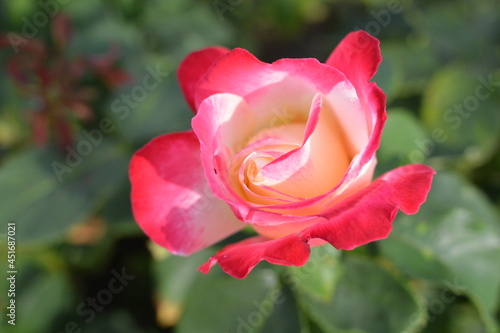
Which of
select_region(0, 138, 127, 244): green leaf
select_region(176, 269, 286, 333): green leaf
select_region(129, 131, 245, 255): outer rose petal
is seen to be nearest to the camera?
select_region(129, 131, 245, 255): outer rose petal

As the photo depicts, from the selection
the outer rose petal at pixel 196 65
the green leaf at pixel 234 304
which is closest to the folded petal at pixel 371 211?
the outer rose petal at pixel 196 65

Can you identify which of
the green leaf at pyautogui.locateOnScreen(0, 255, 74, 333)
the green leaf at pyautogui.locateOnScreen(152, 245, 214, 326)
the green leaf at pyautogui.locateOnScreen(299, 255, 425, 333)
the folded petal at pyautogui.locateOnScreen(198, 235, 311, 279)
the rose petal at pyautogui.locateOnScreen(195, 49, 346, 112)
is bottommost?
the green leaf at pyautogui.locateOnScreen(0, 255, 74, 333)

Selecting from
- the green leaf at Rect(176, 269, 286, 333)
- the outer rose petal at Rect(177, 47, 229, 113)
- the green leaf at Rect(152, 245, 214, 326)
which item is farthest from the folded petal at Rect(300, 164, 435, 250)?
the green leaf at Rect(152, 245, 214, 326)

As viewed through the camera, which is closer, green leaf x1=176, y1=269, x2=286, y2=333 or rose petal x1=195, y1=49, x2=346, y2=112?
rose petal x1=195, y1=49, x2=346, y2=112

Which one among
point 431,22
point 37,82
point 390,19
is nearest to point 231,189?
point 37,82

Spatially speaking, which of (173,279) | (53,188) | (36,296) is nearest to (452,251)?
(173,279)

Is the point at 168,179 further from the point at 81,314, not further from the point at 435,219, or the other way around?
the point at 81,314

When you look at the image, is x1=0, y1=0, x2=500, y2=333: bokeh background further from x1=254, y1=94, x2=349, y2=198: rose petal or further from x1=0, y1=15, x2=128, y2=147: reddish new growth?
x1=254, y1=94, x2=349, y2=198: rose petal
